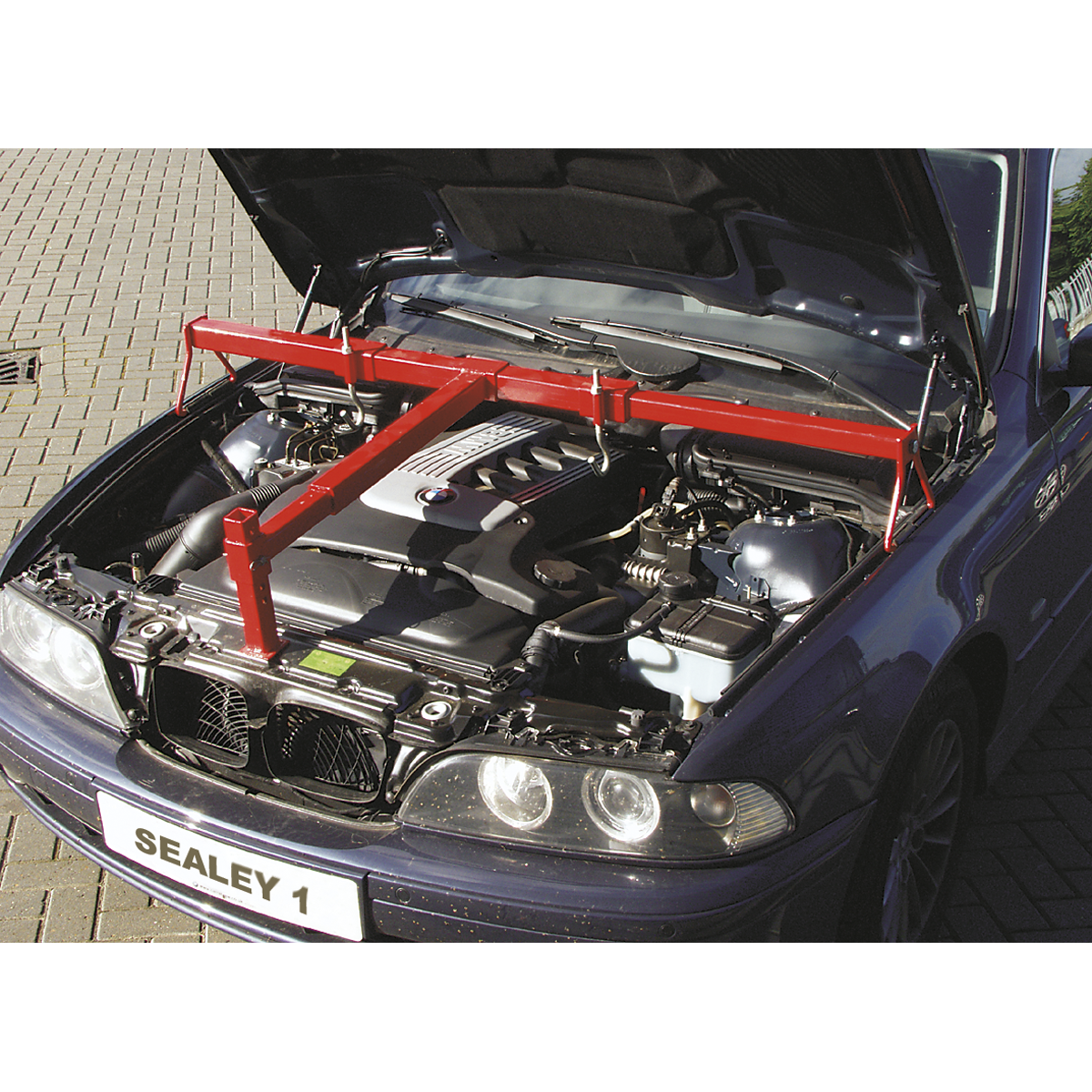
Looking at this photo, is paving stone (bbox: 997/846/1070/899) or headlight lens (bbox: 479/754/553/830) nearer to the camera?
headlight lens (bbox: 479/754/553/830)

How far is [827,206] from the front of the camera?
2438 mm

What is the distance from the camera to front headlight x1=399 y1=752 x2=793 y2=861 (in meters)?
1.90

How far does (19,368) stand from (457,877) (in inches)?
193

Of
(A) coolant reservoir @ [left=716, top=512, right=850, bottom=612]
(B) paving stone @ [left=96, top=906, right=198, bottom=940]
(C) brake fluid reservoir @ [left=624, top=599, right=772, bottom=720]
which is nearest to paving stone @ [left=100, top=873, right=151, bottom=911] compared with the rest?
(B) paving stone @ [left=96, top=906, right=198, bottom=940]

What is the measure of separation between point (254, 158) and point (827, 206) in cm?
160

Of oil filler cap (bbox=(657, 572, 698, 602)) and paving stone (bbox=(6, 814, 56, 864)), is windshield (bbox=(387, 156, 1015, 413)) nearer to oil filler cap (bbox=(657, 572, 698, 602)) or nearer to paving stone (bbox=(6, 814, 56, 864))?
oil filler cap (bbox=(657, 572, 698, 602))

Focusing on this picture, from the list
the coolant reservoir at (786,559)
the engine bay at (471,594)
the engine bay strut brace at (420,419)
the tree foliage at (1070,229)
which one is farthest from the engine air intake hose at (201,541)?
the tree foliage at (1070,229)

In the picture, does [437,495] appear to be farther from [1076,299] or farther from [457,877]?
[1076,299]

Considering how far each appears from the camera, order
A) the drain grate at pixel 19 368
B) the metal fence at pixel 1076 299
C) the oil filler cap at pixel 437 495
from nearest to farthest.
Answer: the oil filler cap at pixel 437 495 < the metal fence at pixel 1076 299 < the drain grate at pixel 19 368

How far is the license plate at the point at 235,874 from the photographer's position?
2029mm

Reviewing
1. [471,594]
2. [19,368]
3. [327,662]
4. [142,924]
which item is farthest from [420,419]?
[19,368]

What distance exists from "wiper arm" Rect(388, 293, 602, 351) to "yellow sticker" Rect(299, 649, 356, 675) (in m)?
1.29

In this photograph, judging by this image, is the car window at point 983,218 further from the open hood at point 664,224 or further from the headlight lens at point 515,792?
the headlight lens at point 515,792

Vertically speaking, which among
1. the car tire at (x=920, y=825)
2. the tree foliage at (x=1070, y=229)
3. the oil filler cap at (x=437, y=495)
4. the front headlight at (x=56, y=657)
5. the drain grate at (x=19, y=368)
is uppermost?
the tree foliage at (x=1070, y=229)
